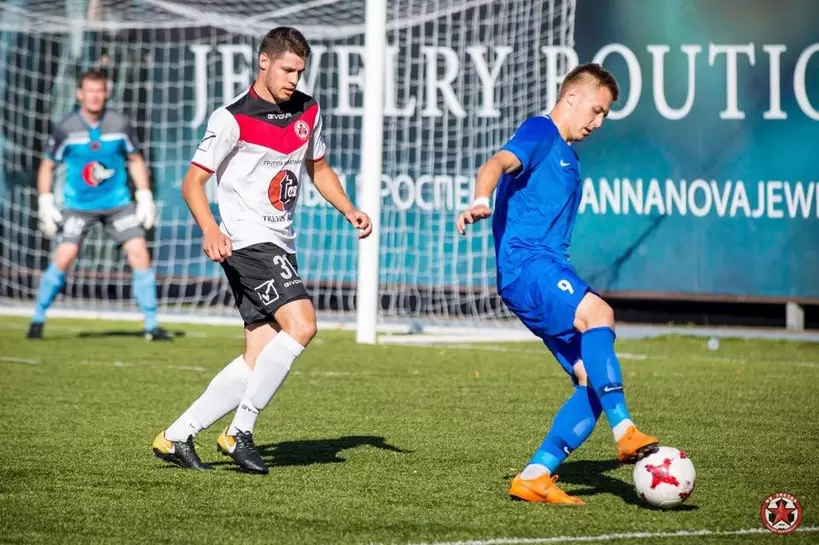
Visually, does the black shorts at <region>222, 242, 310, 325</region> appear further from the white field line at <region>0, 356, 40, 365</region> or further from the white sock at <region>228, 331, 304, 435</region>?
the white field line at <region>0, 356, 40, 365</region>

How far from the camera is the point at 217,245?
6.01 metres

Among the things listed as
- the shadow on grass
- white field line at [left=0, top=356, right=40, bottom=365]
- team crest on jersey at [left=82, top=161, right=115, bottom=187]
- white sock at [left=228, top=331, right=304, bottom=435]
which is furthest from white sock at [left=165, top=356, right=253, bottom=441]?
team crest on jersey at [left=82, top=161, right=115, bottom=187]

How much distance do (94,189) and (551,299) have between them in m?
7.93

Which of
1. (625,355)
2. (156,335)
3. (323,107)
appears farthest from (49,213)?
(625,355)

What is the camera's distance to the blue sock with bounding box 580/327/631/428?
548 centimetres

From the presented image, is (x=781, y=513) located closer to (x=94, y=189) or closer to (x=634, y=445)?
(x=634, y=445)

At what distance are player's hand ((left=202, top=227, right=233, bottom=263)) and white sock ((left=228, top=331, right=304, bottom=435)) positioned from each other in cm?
65

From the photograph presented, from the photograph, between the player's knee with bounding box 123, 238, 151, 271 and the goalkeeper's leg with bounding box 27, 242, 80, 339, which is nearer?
the goalkeeper's leg with bounding box 27, 242, 80, 339

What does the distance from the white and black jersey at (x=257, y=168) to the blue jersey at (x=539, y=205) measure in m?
1.14

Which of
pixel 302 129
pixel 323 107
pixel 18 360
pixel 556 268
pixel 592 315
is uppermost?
pixel 323 107

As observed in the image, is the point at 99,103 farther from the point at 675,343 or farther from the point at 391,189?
the point at 675,343

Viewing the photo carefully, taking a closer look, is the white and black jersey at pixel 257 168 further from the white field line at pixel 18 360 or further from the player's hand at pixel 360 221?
the white field line at pixel 18 360

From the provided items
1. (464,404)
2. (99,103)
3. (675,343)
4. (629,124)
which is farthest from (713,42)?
(464,404)

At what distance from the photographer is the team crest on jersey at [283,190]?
6.60 metres
